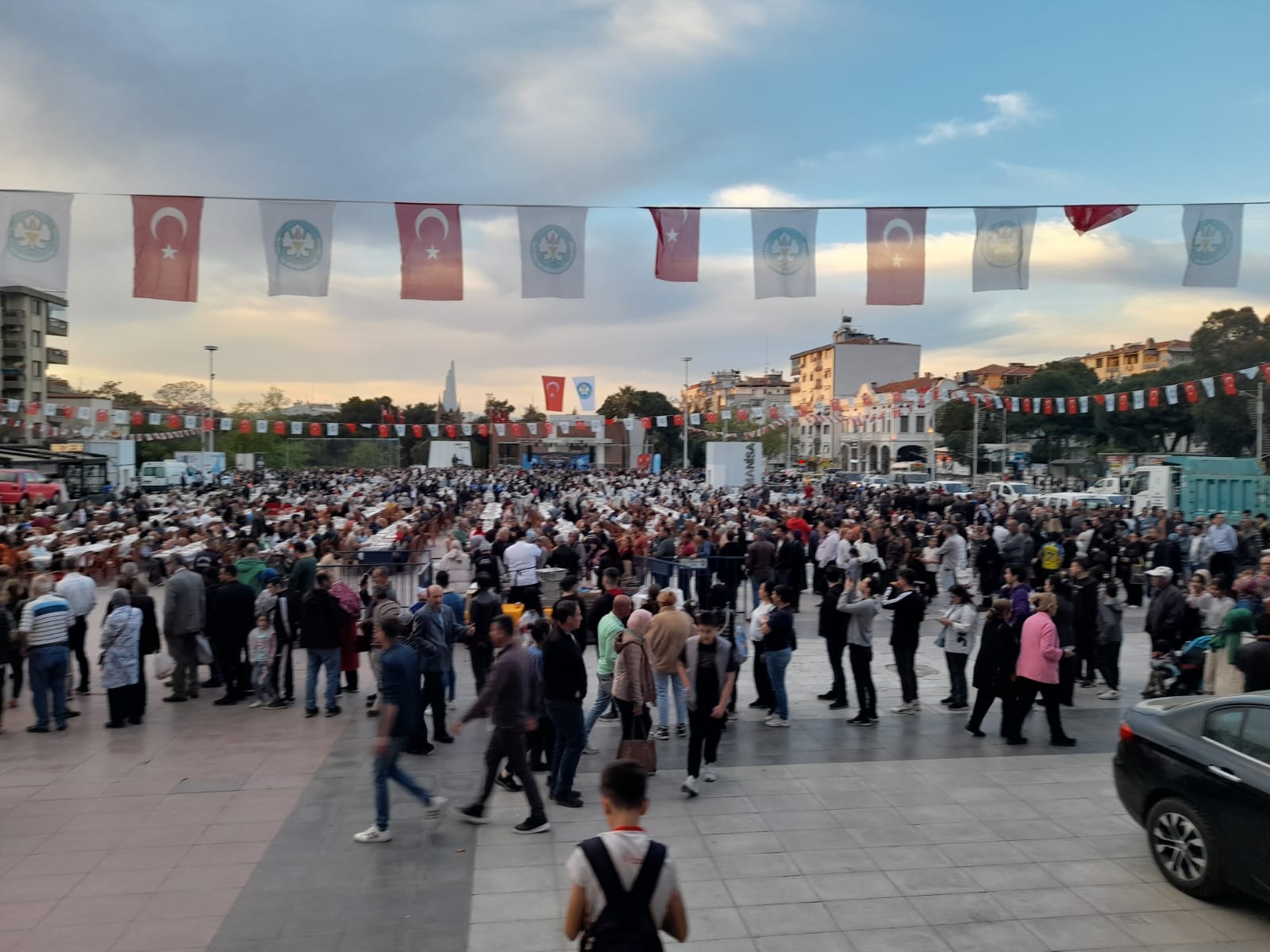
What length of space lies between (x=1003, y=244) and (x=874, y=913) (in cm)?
1014

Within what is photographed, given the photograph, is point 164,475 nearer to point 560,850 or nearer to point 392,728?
point 392,728

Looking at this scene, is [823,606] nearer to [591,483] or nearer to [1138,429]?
[591,483]

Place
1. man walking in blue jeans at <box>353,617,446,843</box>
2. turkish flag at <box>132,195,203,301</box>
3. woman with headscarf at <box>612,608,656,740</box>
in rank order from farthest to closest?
turkish flag at <box>132,195,203,301</box> < woman with headscarf at <box>612,608,656,740</box> < man walking in blue jeans at <box>353,617,446,843</box>

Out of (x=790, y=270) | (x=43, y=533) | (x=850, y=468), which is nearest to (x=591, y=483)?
(x=43, y=533)

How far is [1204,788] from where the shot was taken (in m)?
4.97

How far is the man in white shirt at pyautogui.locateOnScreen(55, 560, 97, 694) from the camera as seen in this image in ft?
32.8

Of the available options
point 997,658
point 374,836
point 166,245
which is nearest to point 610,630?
point 374,836

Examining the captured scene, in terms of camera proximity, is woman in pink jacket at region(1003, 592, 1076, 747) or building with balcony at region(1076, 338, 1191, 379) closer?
woman in pink jacket at region(1003, 592, 1076, 747)

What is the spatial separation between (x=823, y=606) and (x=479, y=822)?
4964mm

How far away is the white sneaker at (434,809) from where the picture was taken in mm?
6379

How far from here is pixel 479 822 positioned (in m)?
6.37

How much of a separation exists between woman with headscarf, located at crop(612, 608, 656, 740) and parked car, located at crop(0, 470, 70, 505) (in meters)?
29.1

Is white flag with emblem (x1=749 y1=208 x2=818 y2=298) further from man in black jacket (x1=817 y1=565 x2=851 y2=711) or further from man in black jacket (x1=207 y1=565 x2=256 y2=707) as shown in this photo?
man in black jacket (x1=207 y1=565 x2=256 y2=707)

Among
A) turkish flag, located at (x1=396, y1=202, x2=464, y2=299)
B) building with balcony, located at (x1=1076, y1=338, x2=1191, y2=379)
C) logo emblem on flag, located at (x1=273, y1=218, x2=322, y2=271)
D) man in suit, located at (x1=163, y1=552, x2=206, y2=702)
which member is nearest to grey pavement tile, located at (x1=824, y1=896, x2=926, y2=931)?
man in suit, located at (x1=163, y1=552, x2=206, y2=702)
